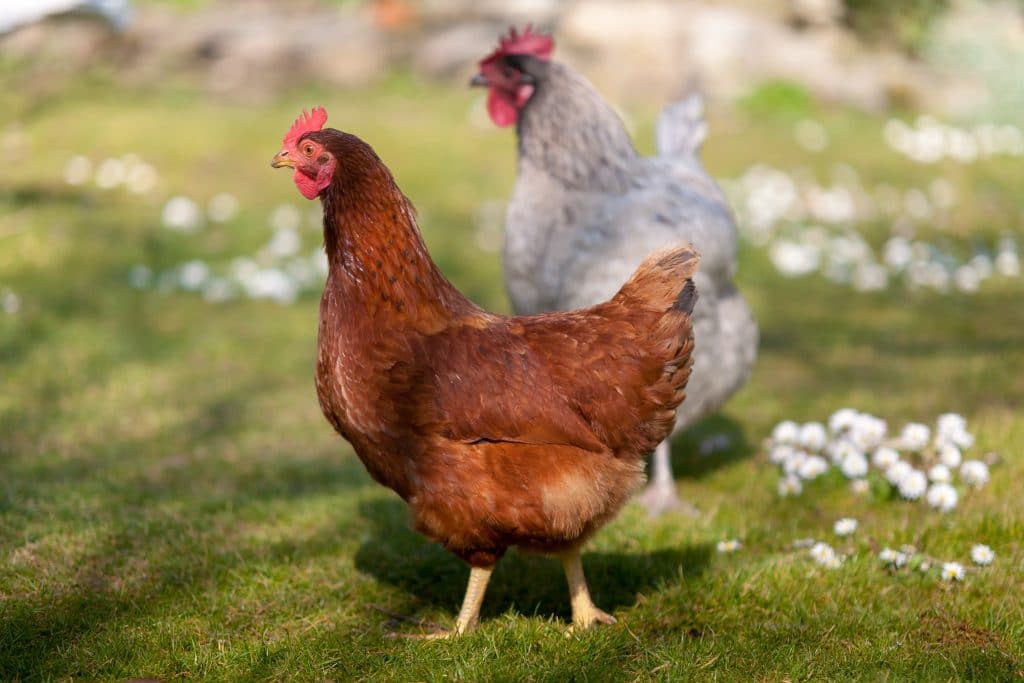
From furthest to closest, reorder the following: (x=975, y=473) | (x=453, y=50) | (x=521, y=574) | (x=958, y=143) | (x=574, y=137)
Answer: (x=453, y=50)
(x=958, y=143)
(x=574, y=137)
(x=975, y=473)
(x=521, y=574)

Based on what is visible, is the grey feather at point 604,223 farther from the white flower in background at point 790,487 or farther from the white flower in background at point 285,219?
the white flower in background at point 285,219

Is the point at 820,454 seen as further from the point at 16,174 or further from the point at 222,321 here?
the point at 16,174

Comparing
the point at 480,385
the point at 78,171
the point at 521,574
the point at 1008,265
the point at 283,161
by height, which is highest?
the point at 283,161

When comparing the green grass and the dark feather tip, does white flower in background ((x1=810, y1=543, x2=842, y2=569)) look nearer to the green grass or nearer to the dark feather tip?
the green grass

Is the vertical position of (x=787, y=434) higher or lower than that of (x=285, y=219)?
lower

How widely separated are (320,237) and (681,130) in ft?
16.6

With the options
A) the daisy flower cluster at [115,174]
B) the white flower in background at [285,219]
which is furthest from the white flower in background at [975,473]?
the daisy flower cluster at [115,174]

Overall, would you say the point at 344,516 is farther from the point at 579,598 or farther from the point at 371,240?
the point at 371,240

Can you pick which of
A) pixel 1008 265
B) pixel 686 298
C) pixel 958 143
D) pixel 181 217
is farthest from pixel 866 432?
pixel 958 143

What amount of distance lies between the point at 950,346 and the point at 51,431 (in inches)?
248

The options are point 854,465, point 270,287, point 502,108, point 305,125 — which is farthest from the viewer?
point 270,287

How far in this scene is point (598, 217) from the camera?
4926 mm

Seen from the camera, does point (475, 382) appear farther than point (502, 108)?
No

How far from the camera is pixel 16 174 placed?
10984 mm
